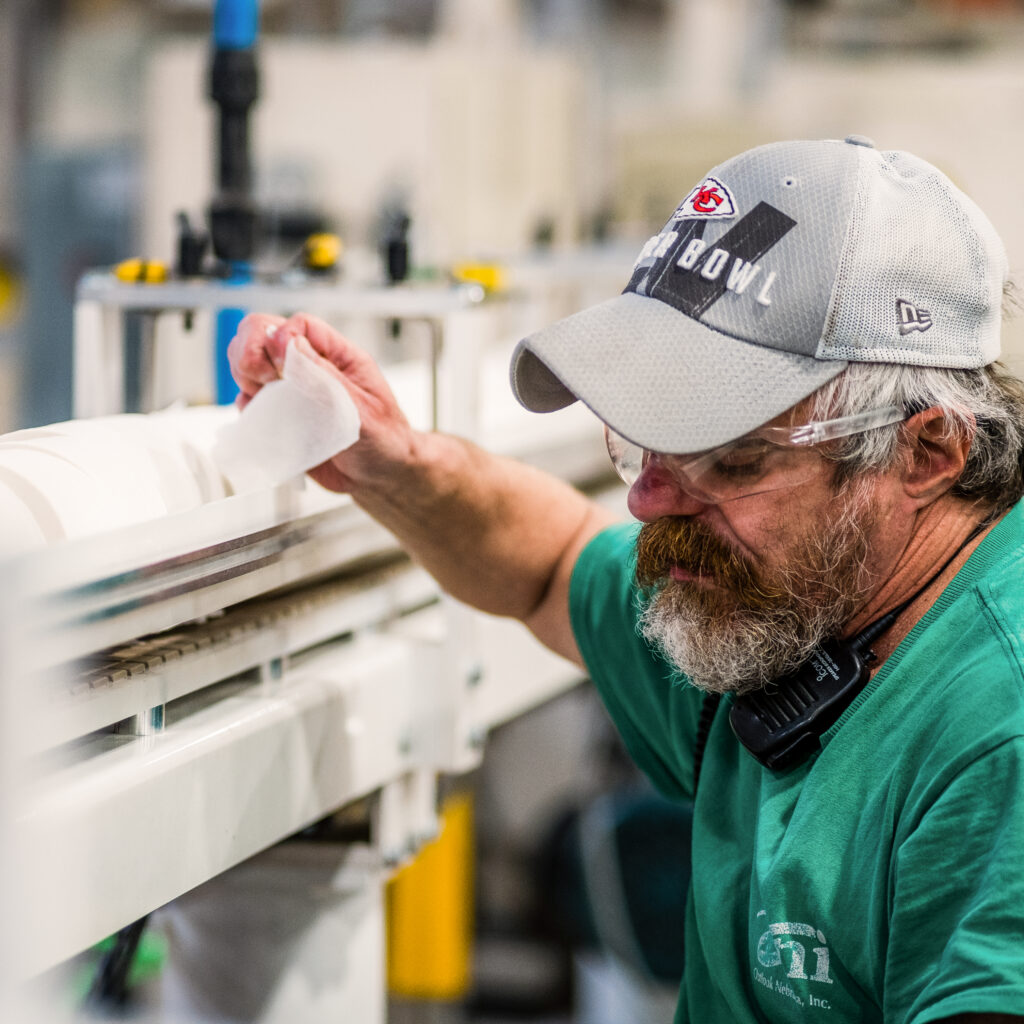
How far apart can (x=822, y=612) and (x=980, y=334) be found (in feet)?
Answer: 0.66

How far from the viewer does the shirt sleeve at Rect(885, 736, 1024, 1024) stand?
0.65 meters

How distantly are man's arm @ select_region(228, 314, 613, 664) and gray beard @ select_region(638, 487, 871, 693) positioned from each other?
231 millimetres

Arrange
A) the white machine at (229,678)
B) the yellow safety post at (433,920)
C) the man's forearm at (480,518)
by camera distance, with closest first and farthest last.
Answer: the white machine at (229,678)
the man's forearm at (480,518)
the yellow safety post at (433,920)

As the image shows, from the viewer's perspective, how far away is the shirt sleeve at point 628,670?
105cm

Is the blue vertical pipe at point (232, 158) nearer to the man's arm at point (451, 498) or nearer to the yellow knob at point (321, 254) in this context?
the yellow knob at point (321, 254)

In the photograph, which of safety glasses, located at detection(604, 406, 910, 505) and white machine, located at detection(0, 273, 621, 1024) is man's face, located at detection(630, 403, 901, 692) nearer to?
safety glasses, located at detection(604, 406, 910, 505)

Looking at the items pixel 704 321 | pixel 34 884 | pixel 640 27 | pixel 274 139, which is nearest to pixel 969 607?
pixel 704 321

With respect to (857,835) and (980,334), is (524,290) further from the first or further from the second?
(857,835)

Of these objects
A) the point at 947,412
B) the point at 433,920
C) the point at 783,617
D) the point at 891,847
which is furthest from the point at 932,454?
the point at 433,920

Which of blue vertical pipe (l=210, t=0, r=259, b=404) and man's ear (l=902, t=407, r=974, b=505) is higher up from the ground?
blue vertical pipe (l=210, t=0, r=259, b=404)

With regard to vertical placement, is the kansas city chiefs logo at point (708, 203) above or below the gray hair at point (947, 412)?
above

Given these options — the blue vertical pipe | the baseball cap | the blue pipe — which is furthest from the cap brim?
the blue pipe

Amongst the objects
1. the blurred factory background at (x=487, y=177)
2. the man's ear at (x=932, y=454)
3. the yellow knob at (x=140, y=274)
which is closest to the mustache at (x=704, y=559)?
the man's ear at (x=932, y=454)

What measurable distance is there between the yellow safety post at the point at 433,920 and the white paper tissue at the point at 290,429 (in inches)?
51.3
